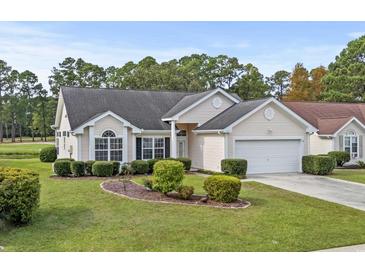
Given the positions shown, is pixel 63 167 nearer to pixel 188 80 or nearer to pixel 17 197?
pixel 17 197

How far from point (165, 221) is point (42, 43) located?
10922 millimetres

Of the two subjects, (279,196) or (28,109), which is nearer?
(279,196)

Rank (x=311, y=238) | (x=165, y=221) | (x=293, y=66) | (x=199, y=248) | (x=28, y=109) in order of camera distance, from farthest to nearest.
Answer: (x=28, y=109) → (x=293, y=66) → (x=165, y=221) → (x=311, y=238) → (x=199, y=248)

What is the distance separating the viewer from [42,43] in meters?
16.1

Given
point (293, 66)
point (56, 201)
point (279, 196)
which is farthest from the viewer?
point (293, 66)

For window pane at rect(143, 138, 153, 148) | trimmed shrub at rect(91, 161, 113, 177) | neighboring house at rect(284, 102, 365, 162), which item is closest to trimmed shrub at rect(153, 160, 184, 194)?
trimmed shrub at rect(91, 161, 113, 177)

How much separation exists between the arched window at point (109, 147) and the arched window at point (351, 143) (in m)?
16.1

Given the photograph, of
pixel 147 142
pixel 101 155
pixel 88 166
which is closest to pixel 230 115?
pixel 147 142

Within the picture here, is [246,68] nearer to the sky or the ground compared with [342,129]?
nearer to the sky

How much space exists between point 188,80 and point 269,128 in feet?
101

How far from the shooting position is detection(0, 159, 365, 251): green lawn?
7.63 metres

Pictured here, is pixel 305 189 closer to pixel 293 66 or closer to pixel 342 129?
pixel 342 129

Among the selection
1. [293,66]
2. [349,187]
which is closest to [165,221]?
[349,187]

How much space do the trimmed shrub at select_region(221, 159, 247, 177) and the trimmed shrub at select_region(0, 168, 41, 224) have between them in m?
11.3
